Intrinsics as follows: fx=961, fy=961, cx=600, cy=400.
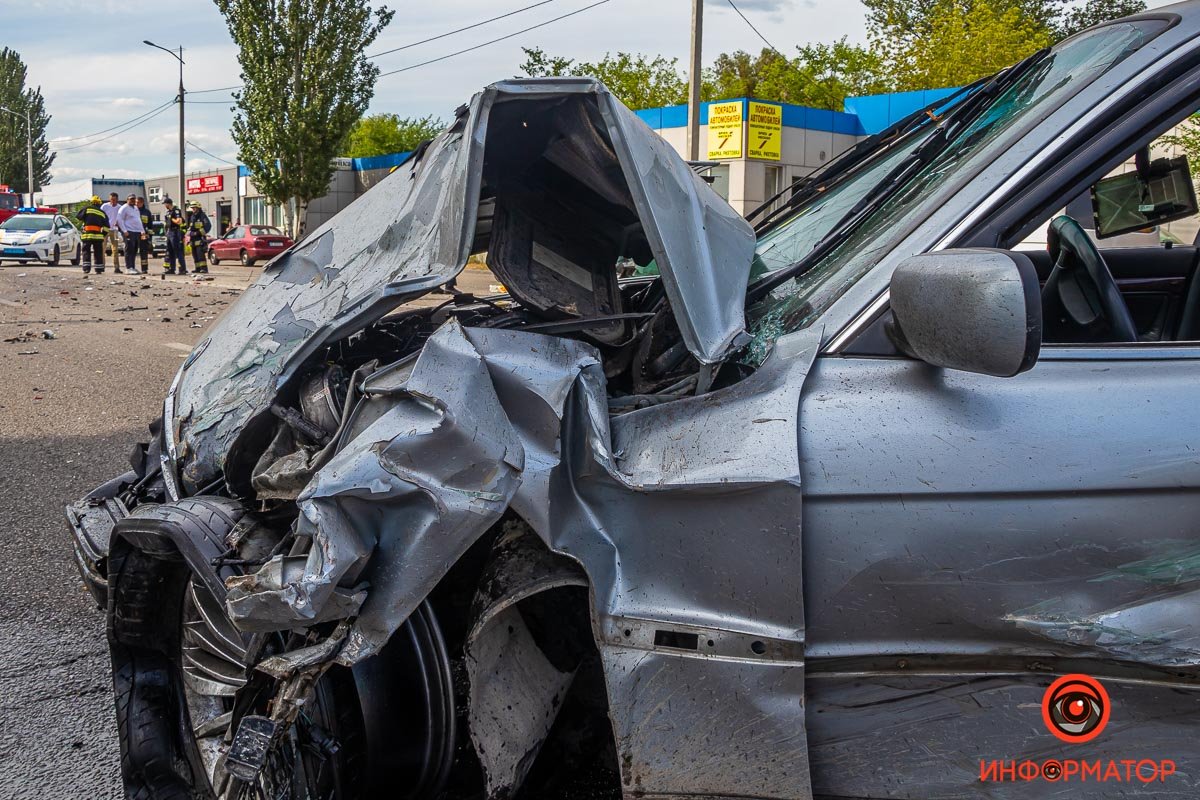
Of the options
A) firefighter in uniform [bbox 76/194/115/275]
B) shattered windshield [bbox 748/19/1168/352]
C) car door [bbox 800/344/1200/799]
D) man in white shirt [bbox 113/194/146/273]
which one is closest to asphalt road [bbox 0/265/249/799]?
car door [bbox 800/344/1200/799]

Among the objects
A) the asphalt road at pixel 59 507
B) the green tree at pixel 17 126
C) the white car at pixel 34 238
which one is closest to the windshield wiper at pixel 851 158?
the asphalt road at pixel 59 507

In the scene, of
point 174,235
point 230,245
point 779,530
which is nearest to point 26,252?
point 230,245

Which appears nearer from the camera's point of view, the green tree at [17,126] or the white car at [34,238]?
the white car at [34,238]

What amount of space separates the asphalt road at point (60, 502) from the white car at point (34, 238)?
51.0 feet

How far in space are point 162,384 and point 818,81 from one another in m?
41.0

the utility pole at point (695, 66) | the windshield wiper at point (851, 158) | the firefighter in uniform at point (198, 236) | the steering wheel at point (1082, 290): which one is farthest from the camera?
the firefighter in uniform at point (198, 236)

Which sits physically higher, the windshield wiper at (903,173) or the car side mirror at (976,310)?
the windshield wiper at (903,173)

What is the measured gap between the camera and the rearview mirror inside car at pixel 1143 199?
9.13 feet

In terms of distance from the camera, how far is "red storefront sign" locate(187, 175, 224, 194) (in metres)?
50.0

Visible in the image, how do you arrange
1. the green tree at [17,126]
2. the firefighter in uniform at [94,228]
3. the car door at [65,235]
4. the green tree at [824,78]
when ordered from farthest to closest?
the green tree at [17,126]
the green tree at [824,78]
the car door at [65,235]
the firefighter in uniform at [94,228]

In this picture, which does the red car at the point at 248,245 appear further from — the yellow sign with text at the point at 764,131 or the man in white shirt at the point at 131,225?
the yellow sign with text at the point at 764,131

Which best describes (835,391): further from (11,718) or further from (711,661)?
(11,718)

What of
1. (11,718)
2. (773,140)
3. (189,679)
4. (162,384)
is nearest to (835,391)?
(189,679)

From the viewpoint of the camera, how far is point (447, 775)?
1.95 metres
